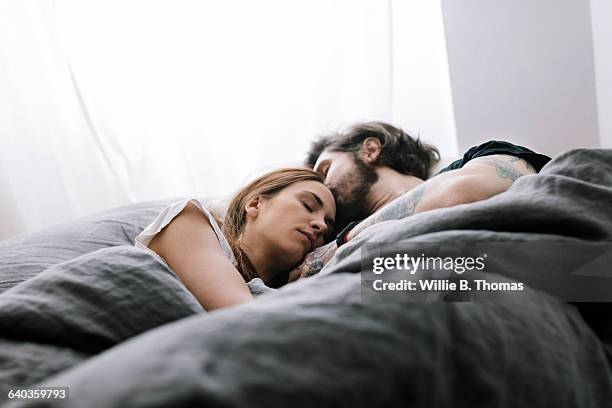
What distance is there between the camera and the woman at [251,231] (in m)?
1.05

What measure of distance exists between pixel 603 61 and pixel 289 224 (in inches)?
49.2

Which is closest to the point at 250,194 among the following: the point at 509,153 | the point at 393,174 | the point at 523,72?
the point at 393,174

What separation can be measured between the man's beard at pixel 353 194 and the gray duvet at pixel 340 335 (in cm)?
76

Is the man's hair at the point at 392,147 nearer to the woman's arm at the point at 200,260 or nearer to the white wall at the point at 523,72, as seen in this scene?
the white wall at the point at 523,72

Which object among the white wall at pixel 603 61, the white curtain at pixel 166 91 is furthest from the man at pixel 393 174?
the white wall at pixel 603 61

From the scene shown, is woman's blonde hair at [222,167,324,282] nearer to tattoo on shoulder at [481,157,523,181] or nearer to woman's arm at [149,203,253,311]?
woman's arm at [149,203,253,311]

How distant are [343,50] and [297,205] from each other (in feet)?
3.63

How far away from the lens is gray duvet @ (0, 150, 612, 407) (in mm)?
336

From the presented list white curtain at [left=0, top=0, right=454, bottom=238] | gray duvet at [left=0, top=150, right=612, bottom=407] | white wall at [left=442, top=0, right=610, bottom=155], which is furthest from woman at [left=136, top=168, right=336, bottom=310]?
white wall at [left=442, top=0, right=610, bottom=155]

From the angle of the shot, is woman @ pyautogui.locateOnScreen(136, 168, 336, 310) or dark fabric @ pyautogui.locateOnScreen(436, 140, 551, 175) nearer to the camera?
woman @ pyautogui.locateOnScreen(136, 168, 336, 310)

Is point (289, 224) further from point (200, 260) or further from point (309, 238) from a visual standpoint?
point (200, 260)

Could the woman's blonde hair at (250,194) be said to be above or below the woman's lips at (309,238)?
above

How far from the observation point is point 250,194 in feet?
4.65

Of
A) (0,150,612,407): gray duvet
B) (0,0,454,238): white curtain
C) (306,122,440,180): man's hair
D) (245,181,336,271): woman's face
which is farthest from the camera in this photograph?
(0,0,454,238): white curtain
